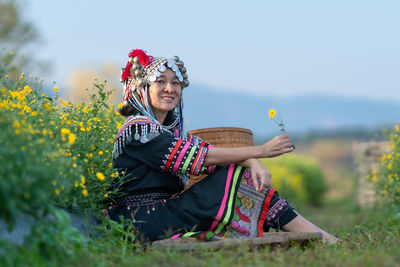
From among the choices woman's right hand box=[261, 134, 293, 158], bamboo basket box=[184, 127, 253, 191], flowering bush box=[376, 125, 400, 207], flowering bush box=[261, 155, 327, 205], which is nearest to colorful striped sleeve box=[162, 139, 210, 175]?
woman's right hand box=[261, 134, 293, 158]

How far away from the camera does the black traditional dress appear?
Answer: 3.46 m

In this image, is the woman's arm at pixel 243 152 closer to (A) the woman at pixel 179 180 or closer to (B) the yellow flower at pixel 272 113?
(A) the woman at pixel 179 180

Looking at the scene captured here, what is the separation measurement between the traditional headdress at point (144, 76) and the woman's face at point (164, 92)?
0.03m

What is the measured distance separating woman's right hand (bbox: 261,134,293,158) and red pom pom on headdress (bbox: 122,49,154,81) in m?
1.20

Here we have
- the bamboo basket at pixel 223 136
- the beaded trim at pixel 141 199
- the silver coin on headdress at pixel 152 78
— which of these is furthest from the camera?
the bamboo basket at pixel 223 136

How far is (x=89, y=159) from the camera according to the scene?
3732mm

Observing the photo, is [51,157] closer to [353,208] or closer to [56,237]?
[56,237]

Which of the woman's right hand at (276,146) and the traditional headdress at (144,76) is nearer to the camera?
the woman's right hand at (276,146)

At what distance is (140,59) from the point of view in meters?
3.93

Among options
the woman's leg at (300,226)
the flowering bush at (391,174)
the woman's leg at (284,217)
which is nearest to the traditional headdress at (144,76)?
the woman's leg at (284,217)

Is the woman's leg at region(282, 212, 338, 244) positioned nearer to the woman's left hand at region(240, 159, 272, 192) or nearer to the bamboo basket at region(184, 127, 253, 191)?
the woman's left hand at region(240, 159, 272, 192)

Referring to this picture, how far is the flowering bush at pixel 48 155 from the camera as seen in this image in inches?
91.5

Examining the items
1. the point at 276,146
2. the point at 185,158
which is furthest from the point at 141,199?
the point at 276,146

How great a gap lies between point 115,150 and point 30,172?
1.40 m
